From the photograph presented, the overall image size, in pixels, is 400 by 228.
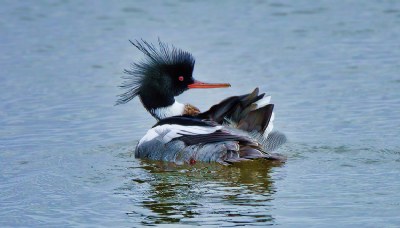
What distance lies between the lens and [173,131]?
8.86 metres

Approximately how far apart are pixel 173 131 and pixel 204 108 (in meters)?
1.89

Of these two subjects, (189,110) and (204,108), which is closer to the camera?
(189,110)

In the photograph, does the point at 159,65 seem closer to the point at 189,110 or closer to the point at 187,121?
the point at 189,110

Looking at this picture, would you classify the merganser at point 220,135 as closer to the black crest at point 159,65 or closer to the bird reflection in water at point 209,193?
the bird reflection in water at point 209,193

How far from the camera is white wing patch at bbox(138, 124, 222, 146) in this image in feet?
28.2

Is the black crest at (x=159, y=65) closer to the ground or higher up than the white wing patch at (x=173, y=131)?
higher up

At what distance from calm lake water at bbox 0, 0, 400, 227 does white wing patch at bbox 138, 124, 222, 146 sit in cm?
26

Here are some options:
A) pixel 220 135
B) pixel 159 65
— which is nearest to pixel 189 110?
pixel 159 65

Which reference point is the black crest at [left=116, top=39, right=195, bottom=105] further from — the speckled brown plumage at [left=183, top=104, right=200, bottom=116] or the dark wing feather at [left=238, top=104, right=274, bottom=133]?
the dark wing feather at [left=238, top=104, right=274, bottom=133]

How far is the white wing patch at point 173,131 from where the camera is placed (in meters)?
8.61

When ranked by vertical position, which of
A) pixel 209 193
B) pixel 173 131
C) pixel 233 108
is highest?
pixel 233 108

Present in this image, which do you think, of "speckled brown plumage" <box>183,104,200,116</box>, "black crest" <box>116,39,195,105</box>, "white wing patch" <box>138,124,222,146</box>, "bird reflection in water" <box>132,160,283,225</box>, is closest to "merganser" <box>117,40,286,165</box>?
"white wing patch" <box>138,124,222,146</box>

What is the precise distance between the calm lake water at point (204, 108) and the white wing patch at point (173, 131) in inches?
10.2

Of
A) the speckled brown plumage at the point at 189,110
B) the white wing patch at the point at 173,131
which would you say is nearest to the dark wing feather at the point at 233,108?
the white wing patch at the point at 173,131
